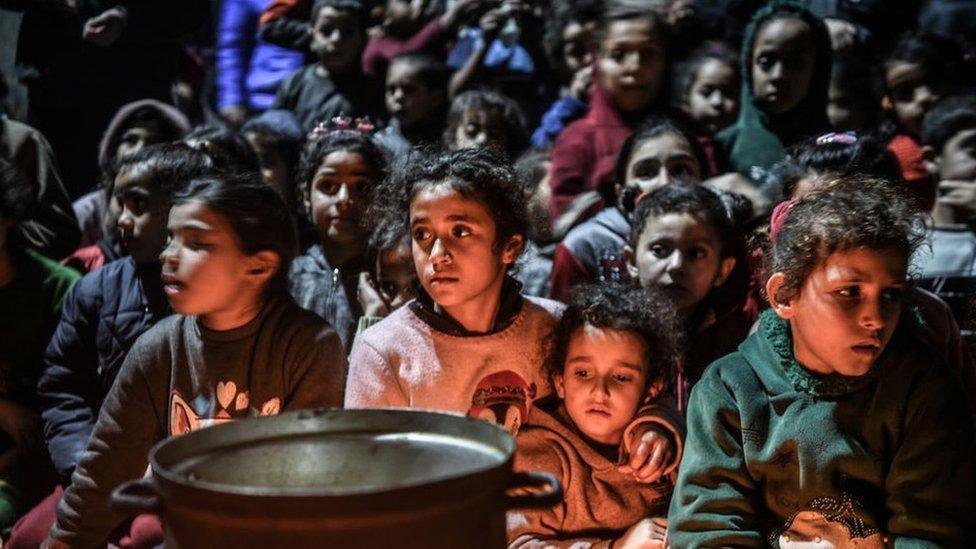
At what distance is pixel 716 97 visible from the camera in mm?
4617

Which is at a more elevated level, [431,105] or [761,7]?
[761,7]

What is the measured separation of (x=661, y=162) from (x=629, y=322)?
1225mm

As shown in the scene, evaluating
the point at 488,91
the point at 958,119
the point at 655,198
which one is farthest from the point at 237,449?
the point at 488,91

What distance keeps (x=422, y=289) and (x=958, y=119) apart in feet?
7.07

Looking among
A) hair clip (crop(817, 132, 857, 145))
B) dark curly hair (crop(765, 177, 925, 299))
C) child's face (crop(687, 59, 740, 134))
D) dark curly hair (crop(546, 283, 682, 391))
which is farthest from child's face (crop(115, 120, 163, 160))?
dark curly hair (crop(765, 177, 925, 299))

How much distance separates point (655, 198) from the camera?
323cm

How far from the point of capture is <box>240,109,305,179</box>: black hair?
15.3 ft

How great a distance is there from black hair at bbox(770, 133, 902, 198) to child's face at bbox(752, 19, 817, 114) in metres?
1.07

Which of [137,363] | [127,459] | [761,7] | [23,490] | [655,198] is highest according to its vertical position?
[761,7]

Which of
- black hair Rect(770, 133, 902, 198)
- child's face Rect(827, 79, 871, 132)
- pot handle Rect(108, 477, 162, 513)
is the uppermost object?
black hair Rect(770, 133, 902, 198)

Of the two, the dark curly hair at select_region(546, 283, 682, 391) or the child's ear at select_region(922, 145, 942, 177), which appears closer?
the dark curly hair at select_region(546, 283, 682, 391)

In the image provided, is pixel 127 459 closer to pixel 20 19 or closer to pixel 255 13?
pixel 20 19

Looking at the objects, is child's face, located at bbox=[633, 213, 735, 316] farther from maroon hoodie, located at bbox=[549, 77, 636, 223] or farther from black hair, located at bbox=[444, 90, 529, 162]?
black hair, located at bbox=[444, 90, 529, 162]

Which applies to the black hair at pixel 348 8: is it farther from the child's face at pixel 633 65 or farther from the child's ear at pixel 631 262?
the child's ear at pixel 631 262
